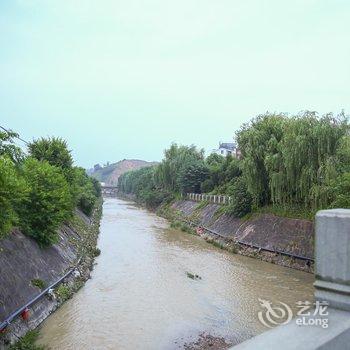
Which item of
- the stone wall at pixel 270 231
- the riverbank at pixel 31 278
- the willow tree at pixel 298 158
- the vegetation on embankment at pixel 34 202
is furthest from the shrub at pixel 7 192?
the stone wall at pixel 270 231

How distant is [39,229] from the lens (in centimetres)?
1669

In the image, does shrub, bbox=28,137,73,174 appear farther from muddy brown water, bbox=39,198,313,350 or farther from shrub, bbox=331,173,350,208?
shrub, bbox=331,173,350,208

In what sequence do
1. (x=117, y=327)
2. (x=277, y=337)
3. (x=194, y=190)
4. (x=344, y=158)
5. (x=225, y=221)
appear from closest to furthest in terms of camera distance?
(x=277, y=337)
(x=117, y=327)
(x=344, y=158)
(x=225, y=221)
(x=194, y=190)

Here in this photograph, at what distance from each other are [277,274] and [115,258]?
910cm

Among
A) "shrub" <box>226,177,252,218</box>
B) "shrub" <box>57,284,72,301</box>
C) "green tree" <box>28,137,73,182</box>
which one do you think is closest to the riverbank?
"shrub" <box>57,284,72,301</box>

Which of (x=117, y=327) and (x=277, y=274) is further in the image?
(x=277, y=274)

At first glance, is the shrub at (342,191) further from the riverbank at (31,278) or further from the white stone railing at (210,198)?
the white stone railing at (210,198)

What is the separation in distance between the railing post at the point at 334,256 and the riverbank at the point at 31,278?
923 centimetres

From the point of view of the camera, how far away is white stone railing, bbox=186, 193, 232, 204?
3712cm

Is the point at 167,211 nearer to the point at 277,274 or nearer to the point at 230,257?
the point at 230,257

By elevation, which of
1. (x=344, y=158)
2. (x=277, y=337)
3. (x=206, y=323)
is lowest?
(x=206, y=323)

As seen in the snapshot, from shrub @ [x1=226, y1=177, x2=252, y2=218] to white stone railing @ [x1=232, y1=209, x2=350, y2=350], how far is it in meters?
28.6

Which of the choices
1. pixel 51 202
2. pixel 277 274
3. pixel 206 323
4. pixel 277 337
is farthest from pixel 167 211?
pixel 277 337

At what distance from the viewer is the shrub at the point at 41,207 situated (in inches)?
640
